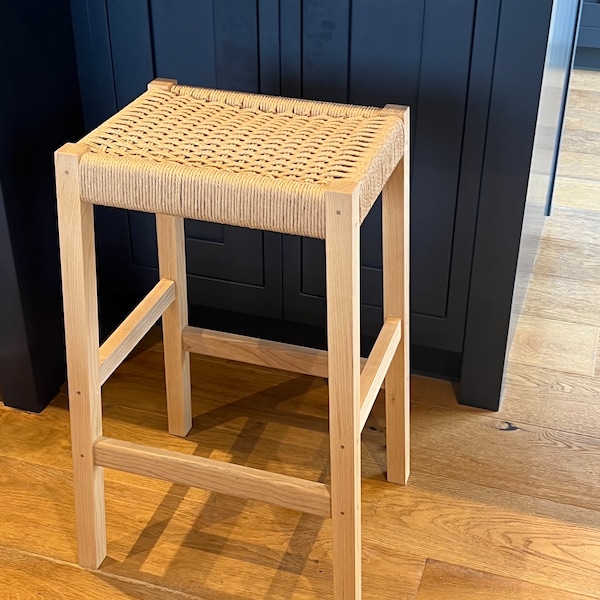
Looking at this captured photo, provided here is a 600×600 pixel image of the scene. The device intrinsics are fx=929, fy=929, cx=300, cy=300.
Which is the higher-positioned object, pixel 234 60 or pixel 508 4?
pixel 508 4

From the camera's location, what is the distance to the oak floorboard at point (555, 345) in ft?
5.90

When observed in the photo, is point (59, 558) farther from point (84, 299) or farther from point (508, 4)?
point (508, 4)

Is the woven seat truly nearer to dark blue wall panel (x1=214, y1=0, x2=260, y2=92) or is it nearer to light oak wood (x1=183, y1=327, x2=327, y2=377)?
dark blue wall panel (x1=214, y1=0, x2=260, y2=92)

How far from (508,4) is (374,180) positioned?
15.9 inches

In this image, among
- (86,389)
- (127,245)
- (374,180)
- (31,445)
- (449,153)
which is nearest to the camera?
(374,180)

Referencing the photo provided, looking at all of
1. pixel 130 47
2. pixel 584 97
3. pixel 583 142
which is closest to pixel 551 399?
pixel 130 47

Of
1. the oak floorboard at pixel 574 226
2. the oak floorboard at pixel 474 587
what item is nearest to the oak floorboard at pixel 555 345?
the oak floorboard at pixel 574 226

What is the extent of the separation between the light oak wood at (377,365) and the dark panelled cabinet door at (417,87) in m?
0.25

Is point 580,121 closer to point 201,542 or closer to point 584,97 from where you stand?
point 584,97

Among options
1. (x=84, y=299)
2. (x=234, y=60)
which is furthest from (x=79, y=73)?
(x=84, y=299)

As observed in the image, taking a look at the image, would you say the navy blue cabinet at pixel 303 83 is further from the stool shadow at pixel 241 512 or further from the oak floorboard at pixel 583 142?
the oak floorboard at pixel 583 142

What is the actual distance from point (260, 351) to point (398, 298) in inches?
9.7

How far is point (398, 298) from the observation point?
1.35 m

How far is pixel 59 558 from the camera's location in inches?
53.9
